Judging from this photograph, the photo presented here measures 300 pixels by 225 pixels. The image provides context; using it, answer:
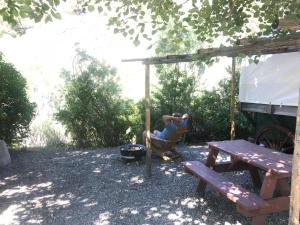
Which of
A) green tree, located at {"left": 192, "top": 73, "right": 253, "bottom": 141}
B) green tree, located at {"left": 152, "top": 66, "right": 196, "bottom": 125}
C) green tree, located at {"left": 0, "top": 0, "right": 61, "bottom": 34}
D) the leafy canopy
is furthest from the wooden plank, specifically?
green tree, located at {"left": 192, "top": 73, "right": 253, "bottom": 141}

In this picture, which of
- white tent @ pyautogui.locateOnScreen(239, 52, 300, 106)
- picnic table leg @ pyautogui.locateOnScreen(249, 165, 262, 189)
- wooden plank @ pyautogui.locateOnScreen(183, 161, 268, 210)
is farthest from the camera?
white tent @ pyautogui.locateOnScreen(239, 52, 300, 106)

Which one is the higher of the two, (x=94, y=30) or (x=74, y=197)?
(x=94, y=30)

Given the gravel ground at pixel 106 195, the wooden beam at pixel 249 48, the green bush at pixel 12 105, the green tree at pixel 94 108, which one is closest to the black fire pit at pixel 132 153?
the gravel ground at pixel 106 195

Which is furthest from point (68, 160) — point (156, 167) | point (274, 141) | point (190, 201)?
point (274, 141)

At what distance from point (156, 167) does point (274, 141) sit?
92.6 inches

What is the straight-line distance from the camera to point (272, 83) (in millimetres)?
5684

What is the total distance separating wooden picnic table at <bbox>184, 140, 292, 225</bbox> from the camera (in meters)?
3.26

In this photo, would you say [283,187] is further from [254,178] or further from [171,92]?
[171,92]

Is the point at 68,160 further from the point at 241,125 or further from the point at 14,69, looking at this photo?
the point at 241,125

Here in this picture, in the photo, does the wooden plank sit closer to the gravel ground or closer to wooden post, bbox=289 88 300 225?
the gravel ground

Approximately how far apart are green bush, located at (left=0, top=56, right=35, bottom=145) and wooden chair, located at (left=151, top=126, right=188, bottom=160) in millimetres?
3232

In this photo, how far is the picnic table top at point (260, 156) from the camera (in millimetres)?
3426

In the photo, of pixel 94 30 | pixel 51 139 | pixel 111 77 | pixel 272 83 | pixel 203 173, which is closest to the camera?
pixel 203 173

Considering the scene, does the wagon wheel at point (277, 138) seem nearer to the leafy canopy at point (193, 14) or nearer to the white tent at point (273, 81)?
the white tent at point (273, 81)
